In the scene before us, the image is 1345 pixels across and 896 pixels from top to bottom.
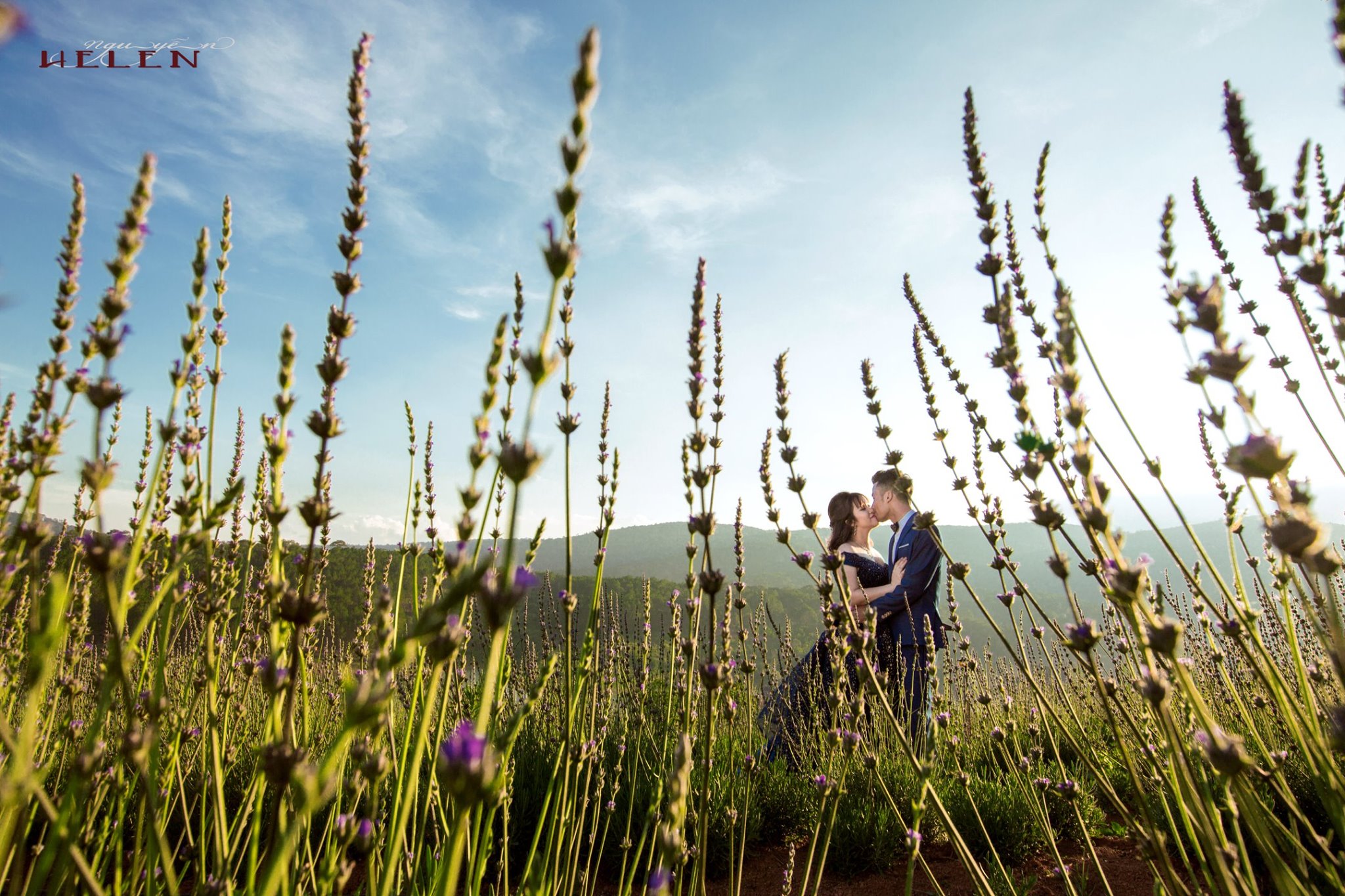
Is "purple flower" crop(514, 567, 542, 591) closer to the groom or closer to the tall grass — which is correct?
the tall grass

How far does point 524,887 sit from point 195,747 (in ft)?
6.32

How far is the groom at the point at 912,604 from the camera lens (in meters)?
5.20

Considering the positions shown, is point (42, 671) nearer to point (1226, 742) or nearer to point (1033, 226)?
point (1226, 742)

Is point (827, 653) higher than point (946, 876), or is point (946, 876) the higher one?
point (827, 653)

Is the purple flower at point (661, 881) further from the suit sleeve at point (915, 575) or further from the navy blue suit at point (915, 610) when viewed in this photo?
the suit sleeve at point (915, 575)

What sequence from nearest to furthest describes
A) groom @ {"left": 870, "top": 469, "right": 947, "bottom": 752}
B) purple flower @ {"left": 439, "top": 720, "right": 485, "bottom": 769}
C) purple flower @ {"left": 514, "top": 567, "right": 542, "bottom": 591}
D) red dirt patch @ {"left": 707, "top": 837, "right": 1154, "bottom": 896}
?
1. purple flower @ {"left": 439, "top": 720, "right": 485, "bottom": 769}
2. purple flower @ {"left": 514, "top": 567, "right": 542, "bottom": 591}
3. red dirt patch @ {"left": 707, "top": 837, "right": 1154, "bottom": 896}
4. groom @ {"left": 870, "top": 469, "right": 947, "bottom": 752}

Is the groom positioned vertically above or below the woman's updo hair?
below

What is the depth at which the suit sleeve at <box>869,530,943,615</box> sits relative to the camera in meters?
5.24

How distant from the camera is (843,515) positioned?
6.05 meters

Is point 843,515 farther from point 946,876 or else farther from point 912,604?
point 946,876

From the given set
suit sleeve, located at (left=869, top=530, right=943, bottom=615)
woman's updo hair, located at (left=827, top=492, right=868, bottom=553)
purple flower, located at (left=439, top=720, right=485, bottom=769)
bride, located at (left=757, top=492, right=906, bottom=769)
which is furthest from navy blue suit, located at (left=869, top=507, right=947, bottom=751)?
purple flower, located at (left=439, top=720, right=485, bottom=769)

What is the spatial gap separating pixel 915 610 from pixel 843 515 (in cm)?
104

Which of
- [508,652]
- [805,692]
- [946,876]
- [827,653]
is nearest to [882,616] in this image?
[827,653]

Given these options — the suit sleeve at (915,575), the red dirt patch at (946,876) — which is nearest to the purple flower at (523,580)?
the red dirt patch at (946,876)
